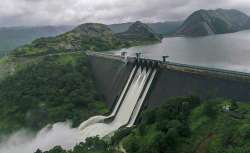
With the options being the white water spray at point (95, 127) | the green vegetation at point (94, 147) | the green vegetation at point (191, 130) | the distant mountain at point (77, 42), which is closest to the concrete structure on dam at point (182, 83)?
the white water spray at point (95, 127)

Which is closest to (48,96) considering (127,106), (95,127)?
(95,127)

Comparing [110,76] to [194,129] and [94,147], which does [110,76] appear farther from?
[194,129]

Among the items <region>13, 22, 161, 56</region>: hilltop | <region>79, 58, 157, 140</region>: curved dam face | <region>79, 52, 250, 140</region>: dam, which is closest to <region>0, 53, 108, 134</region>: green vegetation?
<region>79, 52, 250, 140</region>: dam

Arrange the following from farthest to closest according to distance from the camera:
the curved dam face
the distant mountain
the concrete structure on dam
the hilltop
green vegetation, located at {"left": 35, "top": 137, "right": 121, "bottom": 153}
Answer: the distant mountain < the hilltop < the curved dam face < green vegetation, located at {"left": 35, "top": 137, "right": 121, "bottom": 153} < the concrete structure on dam

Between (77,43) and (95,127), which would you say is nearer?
(95,127)

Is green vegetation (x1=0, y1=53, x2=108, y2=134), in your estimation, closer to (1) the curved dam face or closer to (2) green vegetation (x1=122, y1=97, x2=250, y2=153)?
(1) the curved dam face

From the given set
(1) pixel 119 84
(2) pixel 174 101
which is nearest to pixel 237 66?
(1) pixel 119 84
